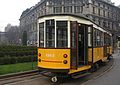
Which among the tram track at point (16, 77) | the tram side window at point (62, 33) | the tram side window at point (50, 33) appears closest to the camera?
the tram side window at point (62, 33)

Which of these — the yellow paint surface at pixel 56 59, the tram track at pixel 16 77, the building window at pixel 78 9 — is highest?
the building window at pixel 78 9

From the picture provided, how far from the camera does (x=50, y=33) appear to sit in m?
12.6

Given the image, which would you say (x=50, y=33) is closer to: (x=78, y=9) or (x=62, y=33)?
(x=62, y=33)

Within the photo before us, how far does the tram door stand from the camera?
12.5m

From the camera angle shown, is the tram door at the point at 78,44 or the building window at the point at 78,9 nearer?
the tram door at the point at 78,44

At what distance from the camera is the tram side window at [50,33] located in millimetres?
12453

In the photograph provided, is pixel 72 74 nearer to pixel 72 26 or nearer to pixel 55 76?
pixel 55 76

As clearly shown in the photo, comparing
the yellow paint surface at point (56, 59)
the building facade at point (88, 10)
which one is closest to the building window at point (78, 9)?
the building facade at point (88, 10)

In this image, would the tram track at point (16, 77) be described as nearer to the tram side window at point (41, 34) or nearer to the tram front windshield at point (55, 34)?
the tram side window at point (41, 34)

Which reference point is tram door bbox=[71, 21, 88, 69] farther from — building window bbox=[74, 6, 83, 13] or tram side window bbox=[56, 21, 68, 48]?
building window bbox=[74, 6, 83, 13]

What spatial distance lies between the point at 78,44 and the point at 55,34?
5.89 feet

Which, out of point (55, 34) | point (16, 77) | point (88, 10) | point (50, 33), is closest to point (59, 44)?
point (55, 34)

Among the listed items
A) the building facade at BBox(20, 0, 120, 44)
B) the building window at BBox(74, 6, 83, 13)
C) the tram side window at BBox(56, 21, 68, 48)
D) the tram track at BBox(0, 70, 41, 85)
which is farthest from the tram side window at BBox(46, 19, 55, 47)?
the building window at BBox(74, 6, 83, 13)

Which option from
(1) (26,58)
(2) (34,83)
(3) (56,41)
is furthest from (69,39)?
(1) (26,58)
